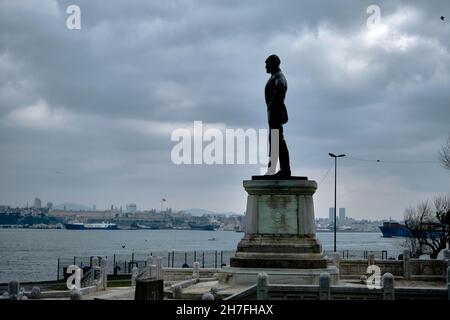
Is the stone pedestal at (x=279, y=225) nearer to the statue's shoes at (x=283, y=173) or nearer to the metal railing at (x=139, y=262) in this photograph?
the statue's shoes at (x=283, y=173)

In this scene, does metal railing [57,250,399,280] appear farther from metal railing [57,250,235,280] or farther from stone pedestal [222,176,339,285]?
stone pedestal [222,176,339,285]

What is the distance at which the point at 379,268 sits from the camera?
3259cm

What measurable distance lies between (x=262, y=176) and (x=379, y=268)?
1303 centimetres

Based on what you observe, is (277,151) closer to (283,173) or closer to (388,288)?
(283,173)

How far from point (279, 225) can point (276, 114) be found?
3988mm

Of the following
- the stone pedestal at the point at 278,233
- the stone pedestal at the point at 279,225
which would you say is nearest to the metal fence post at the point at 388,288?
the stone pedestal at the point at 278,233

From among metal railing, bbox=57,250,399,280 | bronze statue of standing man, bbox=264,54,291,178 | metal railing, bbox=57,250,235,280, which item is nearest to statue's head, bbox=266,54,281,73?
bronze statue of standing man, bbox=264,54,291,178

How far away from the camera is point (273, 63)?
925 inches

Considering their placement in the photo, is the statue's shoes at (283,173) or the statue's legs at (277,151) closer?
the statue's shoes at (283,173)

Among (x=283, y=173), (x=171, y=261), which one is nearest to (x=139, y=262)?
(x=171, y=261)

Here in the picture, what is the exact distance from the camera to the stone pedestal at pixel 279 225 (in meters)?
21.5

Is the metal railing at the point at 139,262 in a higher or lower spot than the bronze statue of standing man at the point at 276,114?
lower

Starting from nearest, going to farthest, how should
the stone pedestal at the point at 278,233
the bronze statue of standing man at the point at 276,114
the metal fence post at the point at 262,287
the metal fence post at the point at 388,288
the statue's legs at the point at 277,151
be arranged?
the metal fence post at the point at 262,287 → the metal fence post at the point at 388,288 → the stone pedestal at the point at 278,233 → the statue's legs at the point at 277,151 → the bronze statue of standing man at the point at 276,114

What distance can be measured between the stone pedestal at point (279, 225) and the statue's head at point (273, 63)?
419 centimetres
